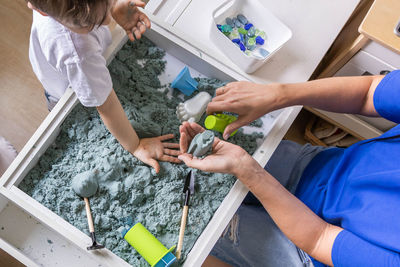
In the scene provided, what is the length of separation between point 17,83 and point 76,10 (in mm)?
951

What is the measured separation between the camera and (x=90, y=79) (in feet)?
2.25

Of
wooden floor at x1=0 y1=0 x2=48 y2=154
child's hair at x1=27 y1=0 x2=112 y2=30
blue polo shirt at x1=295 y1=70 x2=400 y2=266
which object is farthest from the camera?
wooden floor at x1=0 y1=0 x2=48 y2=154

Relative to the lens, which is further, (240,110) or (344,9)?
(344,9)

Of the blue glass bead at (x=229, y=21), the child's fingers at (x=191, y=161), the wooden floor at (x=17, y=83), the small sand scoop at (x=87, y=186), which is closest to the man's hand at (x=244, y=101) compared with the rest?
the child's fingers at (x=191, y=161)

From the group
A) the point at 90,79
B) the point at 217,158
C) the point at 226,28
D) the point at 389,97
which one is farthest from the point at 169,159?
the point at 389,97

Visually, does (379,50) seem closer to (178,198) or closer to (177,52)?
(177,52)

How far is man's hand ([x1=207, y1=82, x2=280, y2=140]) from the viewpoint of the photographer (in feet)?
2.57

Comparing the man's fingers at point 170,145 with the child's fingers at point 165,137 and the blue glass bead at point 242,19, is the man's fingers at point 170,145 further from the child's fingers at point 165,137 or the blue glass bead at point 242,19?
the blue glass bead at point 242,19

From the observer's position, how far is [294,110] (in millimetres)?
851

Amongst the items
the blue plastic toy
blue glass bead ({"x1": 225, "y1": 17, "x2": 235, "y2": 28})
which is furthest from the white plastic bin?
the blue plastic toy

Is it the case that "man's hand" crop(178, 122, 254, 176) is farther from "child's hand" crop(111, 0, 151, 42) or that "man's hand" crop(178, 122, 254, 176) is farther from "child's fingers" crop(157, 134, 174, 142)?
"child's hand" crop(111, 0, 151, 42)

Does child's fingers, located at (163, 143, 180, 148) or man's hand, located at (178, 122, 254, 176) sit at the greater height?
man's hand, located at (178, 122, 254, 176)

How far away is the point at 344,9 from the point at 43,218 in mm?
954

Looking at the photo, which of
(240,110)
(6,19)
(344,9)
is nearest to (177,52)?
(240,110)
